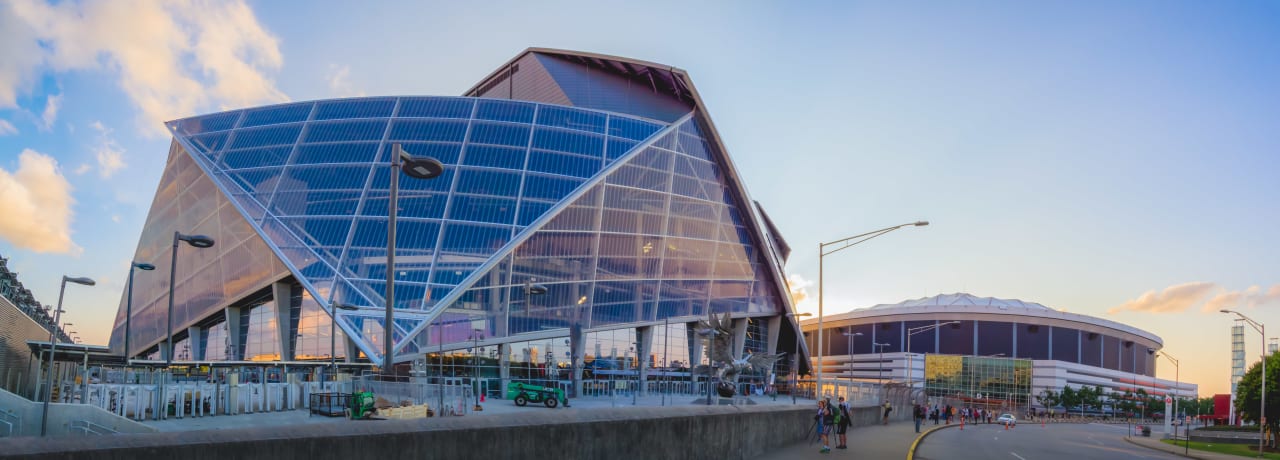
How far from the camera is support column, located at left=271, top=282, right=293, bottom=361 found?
5628 cm

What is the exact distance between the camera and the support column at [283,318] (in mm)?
56281

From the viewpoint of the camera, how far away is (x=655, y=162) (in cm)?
6912

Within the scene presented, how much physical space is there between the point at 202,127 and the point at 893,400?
54.5 metres

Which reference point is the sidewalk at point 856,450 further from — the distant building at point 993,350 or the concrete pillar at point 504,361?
the distant building at point 993,350

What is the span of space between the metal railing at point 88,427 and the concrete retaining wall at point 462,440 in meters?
15.8

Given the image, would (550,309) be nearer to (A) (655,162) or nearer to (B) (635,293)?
(B) (635,293)

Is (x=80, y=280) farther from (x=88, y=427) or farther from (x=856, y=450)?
(x=856, y=450)

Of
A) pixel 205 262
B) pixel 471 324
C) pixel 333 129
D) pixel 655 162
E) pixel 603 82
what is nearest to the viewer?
pixel 471 324

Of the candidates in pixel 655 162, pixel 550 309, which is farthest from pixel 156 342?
pixel 655 162

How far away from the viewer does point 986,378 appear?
15200 centimetres

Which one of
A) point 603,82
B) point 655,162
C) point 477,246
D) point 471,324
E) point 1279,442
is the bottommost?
point 1279,442

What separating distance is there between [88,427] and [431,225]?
31.9 meters

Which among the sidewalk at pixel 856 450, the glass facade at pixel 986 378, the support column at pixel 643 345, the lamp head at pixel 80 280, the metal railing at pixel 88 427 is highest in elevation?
the lamp head at pixel 80 280

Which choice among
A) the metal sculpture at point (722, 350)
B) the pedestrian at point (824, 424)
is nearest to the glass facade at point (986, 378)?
the metal sculpture at point (722, 350)
